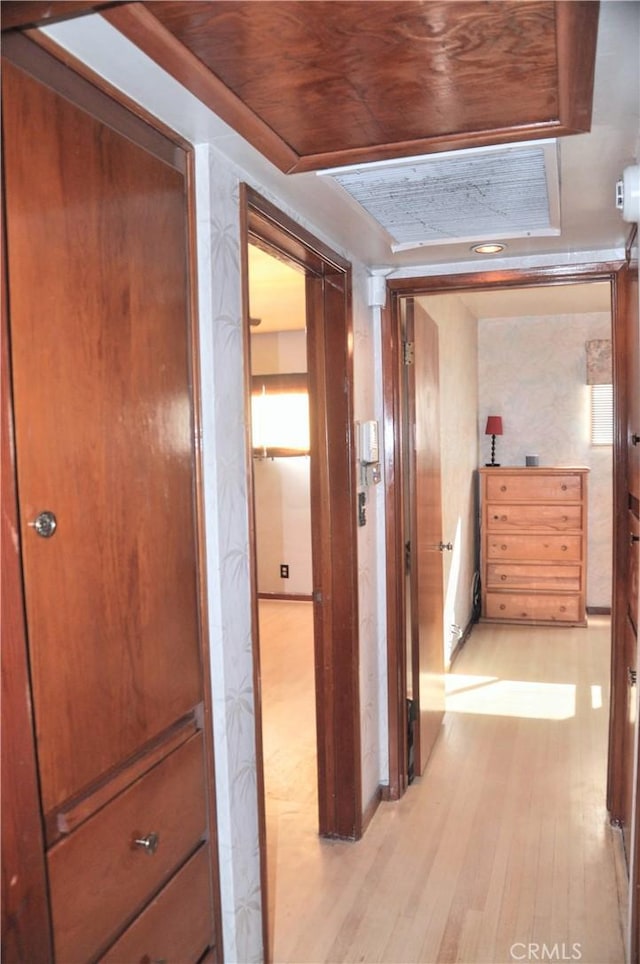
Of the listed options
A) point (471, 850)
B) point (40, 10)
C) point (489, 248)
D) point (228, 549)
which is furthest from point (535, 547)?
point (40, 10)

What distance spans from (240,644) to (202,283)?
830 millimetres

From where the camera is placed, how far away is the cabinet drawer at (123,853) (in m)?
1.20

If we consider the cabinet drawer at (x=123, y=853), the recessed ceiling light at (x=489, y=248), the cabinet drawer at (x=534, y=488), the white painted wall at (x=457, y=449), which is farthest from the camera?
the cabinet drawer at (x=534, y=488)

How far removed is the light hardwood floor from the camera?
214 cm

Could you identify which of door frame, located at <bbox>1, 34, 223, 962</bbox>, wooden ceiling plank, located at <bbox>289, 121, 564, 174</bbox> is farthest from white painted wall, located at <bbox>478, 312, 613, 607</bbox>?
door frame, located at <bbox>1, 34, 223, 962</bbox>

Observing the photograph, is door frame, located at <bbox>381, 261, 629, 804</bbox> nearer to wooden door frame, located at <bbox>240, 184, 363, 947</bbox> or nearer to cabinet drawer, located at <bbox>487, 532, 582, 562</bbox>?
wooden door frame, located at <bbox>240, 184, 363, 947</bbox>

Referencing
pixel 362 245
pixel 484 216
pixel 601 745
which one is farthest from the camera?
pixel 601 745

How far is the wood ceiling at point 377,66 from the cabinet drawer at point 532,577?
13.7 ft

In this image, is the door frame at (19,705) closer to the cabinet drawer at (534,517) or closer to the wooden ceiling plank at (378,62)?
the wooden ceiling plank at (378,62)

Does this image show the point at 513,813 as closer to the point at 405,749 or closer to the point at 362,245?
the point at 405,749

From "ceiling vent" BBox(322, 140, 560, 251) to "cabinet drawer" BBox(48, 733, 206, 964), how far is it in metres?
1.37

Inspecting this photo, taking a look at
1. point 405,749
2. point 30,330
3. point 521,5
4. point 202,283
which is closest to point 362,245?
point 202,283

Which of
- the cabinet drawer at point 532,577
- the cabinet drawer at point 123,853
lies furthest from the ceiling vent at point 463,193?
the cabinet drawer at point 532,577

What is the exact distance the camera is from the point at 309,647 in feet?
16.9
